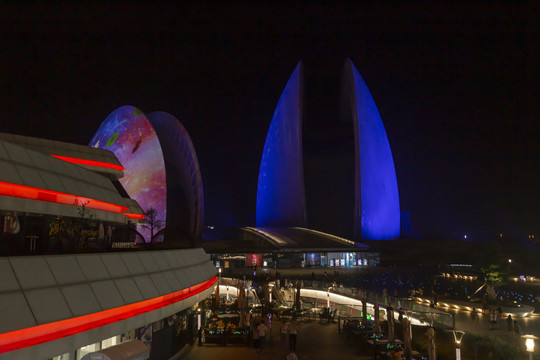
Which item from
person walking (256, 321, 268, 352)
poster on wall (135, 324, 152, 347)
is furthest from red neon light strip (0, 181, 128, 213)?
person walking (256, 321, 268, 352)

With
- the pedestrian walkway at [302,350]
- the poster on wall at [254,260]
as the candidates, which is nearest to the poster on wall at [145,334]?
the pedestrian walkway at [302,350]

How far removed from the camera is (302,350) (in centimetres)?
1603

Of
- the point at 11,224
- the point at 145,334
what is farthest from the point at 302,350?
the point at 11,224

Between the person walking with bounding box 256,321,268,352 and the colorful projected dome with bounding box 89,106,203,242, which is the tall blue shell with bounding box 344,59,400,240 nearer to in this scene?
the colorful projected dome with bounding box 89,106,203,242

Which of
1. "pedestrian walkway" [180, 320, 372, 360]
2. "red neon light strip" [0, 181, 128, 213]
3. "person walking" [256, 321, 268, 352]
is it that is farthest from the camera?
"person walking" [256, 321, 268, 352]

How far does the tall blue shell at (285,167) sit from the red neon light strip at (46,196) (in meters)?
56.2

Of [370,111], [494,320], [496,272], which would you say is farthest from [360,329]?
[370,111]

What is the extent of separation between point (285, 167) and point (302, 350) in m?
55.3

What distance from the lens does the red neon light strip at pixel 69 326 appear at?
5246 millimetres

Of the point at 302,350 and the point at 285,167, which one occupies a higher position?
the point at 285,167

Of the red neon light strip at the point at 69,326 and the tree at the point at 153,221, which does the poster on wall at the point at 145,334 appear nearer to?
the red neon light strip at the point at 69,326

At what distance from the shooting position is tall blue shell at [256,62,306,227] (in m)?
67.7

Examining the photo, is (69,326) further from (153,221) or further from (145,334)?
(153,221)

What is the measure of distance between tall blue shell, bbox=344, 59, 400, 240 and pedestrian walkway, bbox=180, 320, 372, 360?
47.5m
